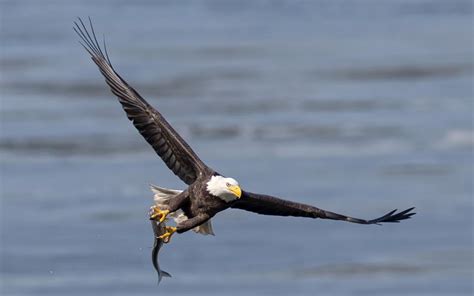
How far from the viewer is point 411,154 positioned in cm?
1599

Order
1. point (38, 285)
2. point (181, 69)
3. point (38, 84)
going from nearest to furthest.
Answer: point (38, 285)
point (38, 84)
point (181, 69)

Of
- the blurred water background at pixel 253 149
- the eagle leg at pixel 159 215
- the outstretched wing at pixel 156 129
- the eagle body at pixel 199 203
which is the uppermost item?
the blurred water background at pixel 253 149

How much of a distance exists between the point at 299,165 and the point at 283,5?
50.7 ft

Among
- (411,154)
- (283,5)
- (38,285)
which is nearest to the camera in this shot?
(38,285)

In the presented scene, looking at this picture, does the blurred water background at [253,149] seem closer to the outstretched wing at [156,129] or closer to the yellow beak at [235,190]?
the outstretched wing at [156,129]

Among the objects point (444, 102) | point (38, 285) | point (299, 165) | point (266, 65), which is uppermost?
point (266, 65)

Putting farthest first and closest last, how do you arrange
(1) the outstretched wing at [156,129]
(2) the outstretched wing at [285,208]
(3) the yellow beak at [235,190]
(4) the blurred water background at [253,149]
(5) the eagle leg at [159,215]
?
(4) the blurred water background at [253,149] → (1) the outstretched wing at [156,129] → (2) the outstretched wing at [285,208] → (5) the eagle leg at [159,215] → (3) the yellow beak at [235,190]

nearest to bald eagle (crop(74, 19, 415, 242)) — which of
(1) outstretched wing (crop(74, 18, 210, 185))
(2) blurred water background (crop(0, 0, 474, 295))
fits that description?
(1) outstretched wing (crop(74, 18, 210, 185))

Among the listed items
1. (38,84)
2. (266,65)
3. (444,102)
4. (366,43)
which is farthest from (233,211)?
(366,43)

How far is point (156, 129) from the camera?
22.7ft

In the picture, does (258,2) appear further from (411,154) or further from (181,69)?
(411,154)

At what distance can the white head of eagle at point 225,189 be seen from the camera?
20.7 feet

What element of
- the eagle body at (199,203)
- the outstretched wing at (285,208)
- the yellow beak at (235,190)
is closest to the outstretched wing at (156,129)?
the eagle body at (199,203)

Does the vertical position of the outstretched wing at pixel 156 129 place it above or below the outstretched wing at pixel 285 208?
above
